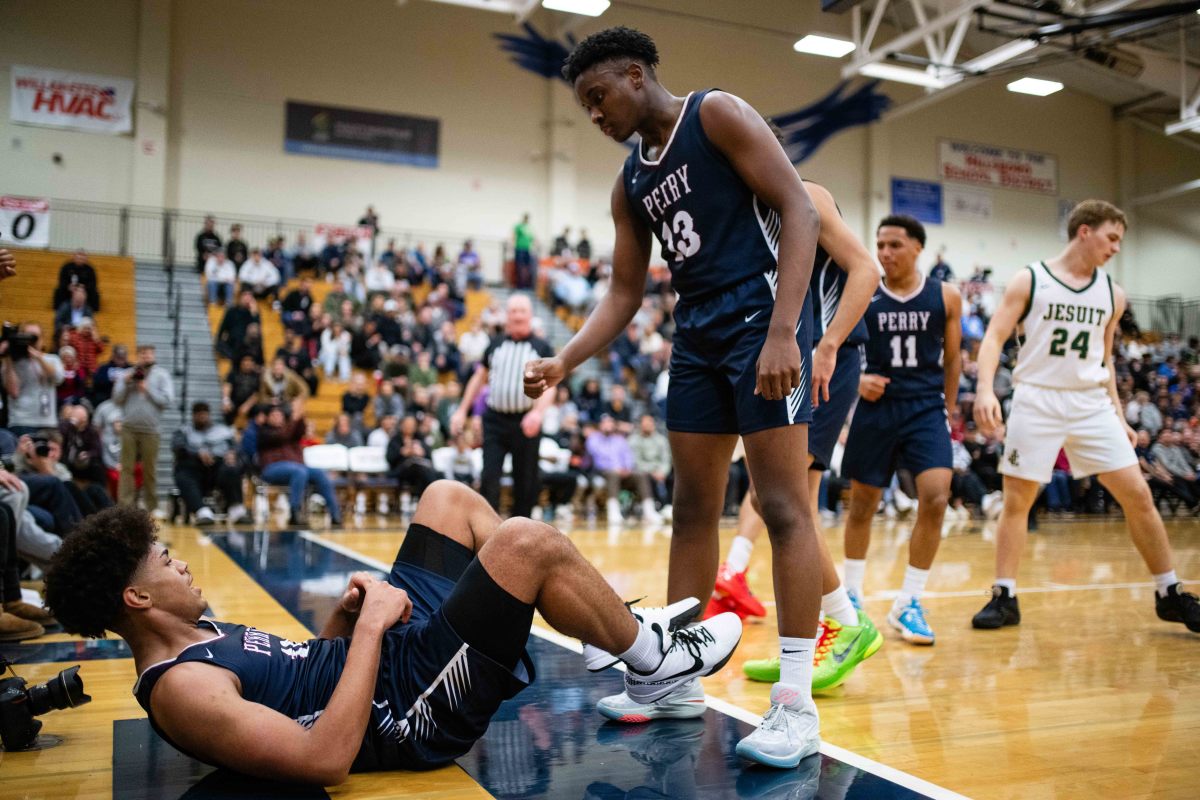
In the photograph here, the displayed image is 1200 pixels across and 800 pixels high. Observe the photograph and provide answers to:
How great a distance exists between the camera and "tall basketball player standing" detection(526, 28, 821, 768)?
2.54 m

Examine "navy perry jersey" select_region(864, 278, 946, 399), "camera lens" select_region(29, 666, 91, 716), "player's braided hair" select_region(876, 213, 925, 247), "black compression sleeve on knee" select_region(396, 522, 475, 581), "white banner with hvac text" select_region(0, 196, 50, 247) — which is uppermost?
"white banner with hvac text" select_region(0, 196, 50, 247)

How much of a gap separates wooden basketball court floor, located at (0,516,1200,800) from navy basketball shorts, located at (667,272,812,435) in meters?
0.87

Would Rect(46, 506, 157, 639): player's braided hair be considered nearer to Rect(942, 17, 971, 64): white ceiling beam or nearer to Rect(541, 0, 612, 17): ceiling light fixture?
Rect(541, 0, 612, 17): ceiling light fixture

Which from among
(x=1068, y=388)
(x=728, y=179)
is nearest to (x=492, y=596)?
(x=728, y=179)

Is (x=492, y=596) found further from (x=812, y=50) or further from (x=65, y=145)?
(x=65, y=145)

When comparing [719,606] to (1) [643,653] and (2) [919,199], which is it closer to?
(1) [643,653]

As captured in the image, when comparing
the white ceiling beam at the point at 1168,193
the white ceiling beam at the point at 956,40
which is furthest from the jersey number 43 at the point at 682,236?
the white ceiling beam at the point at 1168,193

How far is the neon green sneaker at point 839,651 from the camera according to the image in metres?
3.29

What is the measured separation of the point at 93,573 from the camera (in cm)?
225

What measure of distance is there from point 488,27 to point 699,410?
747 inches

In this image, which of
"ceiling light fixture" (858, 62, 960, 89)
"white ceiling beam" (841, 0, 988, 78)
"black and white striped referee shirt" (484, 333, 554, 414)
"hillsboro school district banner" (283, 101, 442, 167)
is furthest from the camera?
"hillsboro school district banner" (283, 101, 442, 167)

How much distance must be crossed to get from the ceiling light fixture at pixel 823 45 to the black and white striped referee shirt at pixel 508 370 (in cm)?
1095

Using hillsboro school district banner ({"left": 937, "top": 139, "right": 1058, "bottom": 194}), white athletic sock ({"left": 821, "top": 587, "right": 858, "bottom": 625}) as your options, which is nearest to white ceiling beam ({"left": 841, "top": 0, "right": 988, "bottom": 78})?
hillsboro school district banner ({"left": 937, "top": 139, "right": 1058, "bottom": 194})

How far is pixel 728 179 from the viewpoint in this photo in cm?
266
